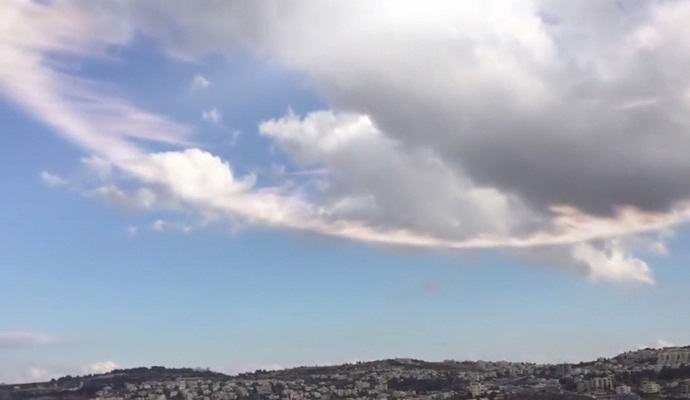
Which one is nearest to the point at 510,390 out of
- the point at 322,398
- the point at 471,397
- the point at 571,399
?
the point at 471,397

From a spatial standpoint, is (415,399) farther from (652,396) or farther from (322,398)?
(652,396)

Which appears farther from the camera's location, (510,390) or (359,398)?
(359,398)

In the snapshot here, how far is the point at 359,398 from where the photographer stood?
191 m

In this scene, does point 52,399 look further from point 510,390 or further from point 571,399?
point 571,399

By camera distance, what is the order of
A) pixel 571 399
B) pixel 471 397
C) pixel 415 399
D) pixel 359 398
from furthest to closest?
1. pixel 359 398
2. pixel 415 399
3. pixel 471 397
4. pixel 571 399

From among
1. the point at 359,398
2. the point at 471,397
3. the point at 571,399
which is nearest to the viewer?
the point at 571,399

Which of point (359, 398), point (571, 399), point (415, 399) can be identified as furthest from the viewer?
point (359, 398)

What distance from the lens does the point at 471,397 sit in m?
167

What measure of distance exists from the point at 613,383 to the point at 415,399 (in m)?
45.3

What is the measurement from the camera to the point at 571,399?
148250 mm

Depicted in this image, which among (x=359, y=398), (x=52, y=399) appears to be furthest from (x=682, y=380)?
(x=52, y=399)

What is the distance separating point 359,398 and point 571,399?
56.9 m

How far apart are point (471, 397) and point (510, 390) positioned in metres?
15.9

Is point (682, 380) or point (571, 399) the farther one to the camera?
point (682, 380)
